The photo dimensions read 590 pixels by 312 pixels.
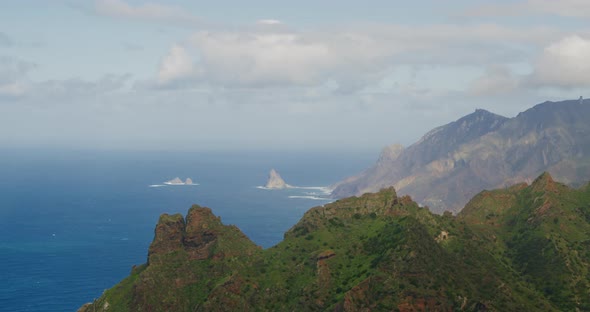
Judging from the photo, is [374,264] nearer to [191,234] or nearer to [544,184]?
[191,234]

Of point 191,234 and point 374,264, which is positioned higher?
point 191,234

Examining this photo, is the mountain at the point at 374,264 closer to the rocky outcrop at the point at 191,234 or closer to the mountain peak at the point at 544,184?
the rocky outcrop at the point at 191,234

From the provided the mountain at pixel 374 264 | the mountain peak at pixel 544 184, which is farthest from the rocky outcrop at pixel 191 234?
the mountain peak at pixel 544 184

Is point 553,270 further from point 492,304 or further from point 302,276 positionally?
point 302,276

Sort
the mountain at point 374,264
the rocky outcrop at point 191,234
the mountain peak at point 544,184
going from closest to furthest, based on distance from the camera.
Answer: the mountain at point 374,264, the rocky outcrop at point 191,234, the mountain peak at point 544,184

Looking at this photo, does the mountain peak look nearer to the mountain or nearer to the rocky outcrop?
the mountain

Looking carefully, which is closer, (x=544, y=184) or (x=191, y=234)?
(x=191, y=234)

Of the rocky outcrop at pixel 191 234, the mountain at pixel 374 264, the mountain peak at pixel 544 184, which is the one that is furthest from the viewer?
the mountain peak at pixel 544 184

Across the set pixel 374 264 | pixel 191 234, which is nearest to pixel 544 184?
pixel 374 264

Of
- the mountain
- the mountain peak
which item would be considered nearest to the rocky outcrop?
the mountain
